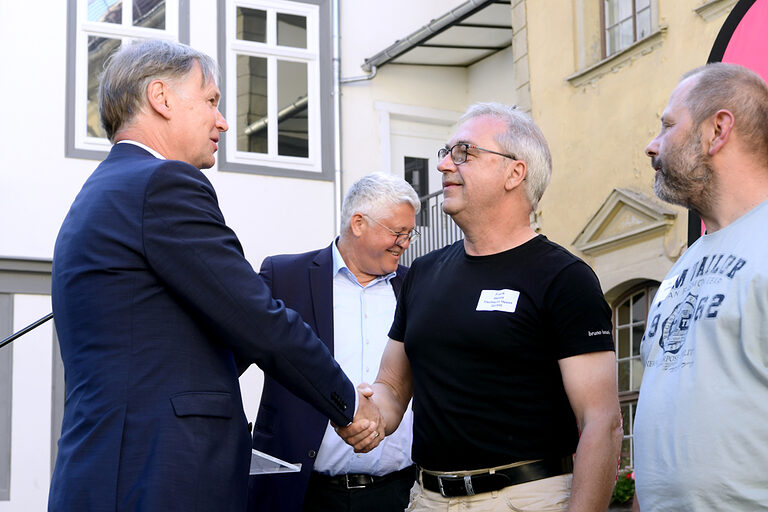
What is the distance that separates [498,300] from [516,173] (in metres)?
0.49

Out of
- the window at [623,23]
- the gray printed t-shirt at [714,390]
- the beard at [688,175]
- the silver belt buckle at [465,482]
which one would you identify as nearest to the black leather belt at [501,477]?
the silver belt buckle at [465,482]

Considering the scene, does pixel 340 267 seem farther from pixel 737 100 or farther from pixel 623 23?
pixel 623 23

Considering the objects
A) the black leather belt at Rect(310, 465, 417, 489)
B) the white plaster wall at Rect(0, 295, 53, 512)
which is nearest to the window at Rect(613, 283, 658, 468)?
the white plaster wall at Rect(0, 295, 53, 512)

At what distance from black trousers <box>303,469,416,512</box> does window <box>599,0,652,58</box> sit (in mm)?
7652

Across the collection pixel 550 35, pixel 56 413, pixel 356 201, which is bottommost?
pixel 56 413

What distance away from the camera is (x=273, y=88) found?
15.2 metres

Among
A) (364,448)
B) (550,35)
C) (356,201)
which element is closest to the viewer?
(364,448)

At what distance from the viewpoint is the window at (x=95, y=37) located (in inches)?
553

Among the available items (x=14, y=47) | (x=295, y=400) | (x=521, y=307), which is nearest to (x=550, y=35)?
(x=14, y=47)

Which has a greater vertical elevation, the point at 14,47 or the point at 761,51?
the point at 14,47

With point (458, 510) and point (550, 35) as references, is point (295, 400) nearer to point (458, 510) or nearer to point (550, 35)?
point (458, 510)

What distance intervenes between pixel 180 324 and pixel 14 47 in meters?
11.8

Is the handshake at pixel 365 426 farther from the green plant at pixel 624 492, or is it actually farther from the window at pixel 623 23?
the window at pixel 623 23

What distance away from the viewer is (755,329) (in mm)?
2645
